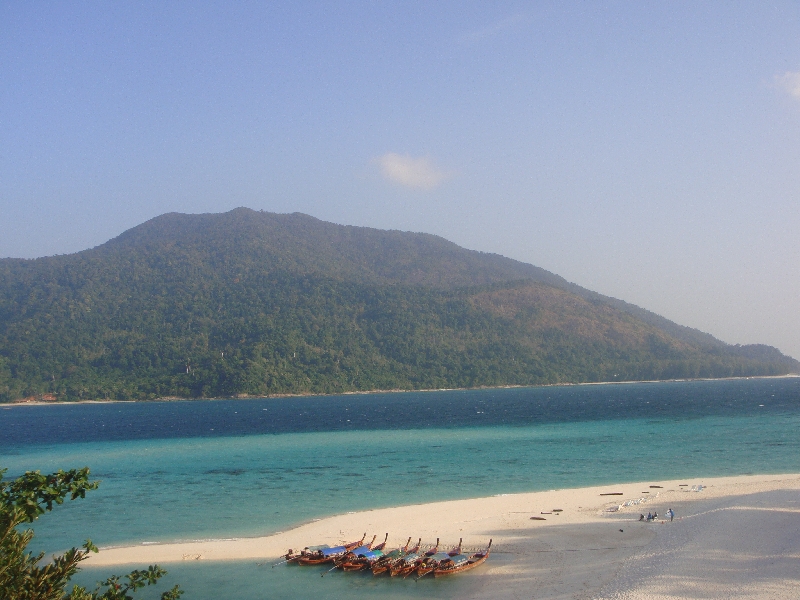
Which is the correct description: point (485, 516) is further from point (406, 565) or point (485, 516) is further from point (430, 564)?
point (406, 565)

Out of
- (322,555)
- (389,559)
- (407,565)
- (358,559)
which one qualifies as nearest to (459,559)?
(407,565)

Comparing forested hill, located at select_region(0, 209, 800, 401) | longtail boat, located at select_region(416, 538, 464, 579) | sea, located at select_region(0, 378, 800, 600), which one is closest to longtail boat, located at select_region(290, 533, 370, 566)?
sea, located at select_region(0, 378, 800, 600)

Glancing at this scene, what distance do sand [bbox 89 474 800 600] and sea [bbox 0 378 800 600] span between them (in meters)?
1.13

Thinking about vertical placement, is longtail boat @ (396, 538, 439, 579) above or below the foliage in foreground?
below

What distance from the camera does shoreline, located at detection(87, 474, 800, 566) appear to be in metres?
24.8

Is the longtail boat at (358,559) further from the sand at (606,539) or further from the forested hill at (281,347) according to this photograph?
the forested hill at (281,347)

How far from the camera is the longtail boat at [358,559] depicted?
875 inches

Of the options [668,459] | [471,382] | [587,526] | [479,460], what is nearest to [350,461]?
[479,460]

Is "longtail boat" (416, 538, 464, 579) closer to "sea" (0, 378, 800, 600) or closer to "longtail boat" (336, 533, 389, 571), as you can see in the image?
"sea" (0, 378, 800, 600)

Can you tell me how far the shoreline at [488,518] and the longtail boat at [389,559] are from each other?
1.36 m

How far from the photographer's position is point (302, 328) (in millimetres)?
175500

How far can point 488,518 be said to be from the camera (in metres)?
28.4

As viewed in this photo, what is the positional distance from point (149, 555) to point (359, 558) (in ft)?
26.2

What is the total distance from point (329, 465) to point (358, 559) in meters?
23.4
